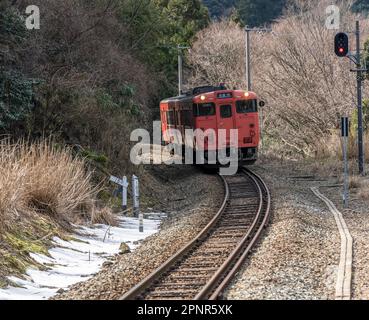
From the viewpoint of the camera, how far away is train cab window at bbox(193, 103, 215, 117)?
26500 millimetres

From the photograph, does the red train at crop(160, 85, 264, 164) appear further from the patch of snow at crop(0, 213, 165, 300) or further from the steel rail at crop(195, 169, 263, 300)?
the steel rail at crop(195, 169, 263, 300)

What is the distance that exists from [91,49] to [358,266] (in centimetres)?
1761

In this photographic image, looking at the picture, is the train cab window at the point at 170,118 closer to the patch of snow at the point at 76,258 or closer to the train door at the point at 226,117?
the train door at the point at 226,117

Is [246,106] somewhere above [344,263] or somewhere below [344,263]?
above

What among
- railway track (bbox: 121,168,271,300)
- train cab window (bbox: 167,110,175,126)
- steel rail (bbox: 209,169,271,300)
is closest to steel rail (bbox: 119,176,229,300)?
railway track (bbox: 121,168,271,300)

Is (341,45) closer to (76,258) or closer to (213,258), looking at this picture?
(213,258)

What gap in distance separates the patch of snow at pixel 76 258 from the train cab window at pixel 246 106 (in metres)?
10.1

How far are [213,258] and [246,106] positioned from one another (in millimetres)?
15290

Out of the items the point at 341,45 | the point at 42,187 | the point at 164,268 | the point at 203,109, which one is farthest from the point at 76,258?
the point at 203,109

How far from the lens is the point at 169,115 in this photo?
31625 mm

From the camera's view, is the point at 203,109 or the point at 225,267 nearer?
the point at 225,267

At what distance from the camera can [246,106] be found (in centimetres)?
2708

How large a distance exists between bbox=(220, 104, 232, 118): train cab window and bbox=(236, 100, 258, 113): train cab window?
295 mm

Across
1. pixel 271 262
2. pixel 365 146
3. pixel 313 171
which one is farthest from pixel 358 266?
pixel 365 146
